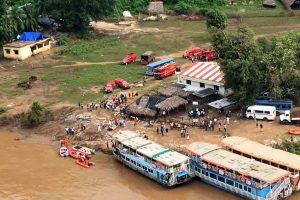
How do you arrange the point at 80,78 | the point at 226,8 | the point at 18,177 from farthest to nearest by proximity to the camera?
the point at 226,8 → the point at 80,78 → the point at 18,177

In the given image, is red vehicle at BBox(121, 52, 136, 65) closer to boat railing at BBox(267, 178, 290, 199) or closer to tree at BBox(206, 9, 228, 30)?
tree at BBox(206, 9, 228, 30)

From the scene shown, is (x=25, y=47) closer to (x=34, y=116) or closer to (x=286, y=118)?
(x=34, y=116)

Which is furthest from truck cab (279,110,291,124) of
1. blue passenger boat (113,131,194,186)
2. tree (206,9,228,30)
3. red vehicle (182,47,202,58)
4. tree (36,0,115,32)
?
tree (36,0,115,32)

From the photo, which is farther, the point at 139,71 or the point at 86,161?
the point at 139,71

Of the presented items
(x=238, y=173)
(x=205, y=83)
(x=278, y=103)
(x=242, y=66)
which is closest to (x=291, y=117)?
(x=278, y=103)

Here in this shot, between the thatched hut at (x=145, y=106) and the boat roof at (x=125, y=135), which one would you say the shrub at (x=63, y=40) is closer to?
the thatched hut at (x=145, y=106)

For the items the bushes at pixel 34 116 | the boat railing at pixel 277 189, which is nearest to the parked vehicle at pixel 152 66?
the bushes at pixel 34 116

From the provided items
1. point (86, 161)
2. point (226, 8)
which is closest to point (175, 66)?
point (86, 161)

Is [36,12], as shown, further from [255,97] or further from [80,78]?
[255,97]
